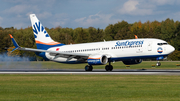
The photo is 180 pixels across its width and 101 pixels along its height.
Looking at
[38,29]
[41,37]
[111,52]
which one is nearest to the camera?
[111,52]

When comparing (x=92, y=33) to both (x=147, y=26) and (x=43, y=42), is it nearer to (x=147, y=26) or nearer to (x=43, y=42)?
(x=147, y=26)

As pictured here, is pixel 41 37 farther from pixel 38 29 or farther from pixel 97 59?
pixel 97 59

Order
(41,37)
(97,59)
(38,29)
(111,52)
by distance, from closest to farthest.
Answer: (97,59)
(111,52)
(41,37)
(38,29)

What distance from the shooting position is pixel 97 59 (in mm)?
42594

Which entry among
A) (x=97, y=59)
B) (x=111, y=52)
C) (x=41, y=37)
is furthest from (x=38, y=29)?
(x=111, y=52)

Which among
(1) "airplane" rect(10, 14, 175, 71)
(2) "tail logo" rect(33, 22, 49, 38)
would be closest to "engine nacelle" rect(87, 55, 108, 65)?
(1) "airplane" rect(10, 14, 175, 71)

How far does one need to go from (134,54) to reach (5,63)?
→ 1519 inches

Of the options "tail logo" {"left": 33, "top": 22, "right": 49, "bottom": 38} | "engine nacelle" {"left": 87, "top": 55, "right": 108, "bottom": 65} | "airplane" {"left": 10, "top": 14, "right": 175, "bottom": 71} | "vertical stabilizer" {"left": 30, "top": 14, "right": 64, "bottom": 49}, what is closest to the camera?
"airplane" {"left": 10, "top": 14, "right": 175, "bottom": 71}

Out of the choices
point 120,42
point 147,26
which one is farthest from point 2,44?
point 147,26

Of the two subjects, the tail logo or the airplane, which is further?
the tail logo

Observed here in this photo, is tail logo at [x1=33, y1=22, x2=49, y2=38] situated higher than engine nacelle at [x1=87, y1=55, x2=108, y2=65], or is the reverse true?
tail logo at [x1=33, y1=22, x2=49, y2=38]

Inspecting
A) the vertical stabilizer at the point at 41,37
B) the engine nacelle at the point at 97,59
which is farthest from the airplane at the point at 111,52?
the vertical stabilizer at the point at 41,37

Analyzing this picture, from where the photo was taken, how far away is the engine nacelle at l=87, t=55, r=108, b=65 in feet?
139

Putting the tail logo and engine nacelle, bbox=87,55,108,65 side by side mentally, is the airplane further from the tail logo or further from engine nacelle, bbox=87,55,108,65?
the tail logo
